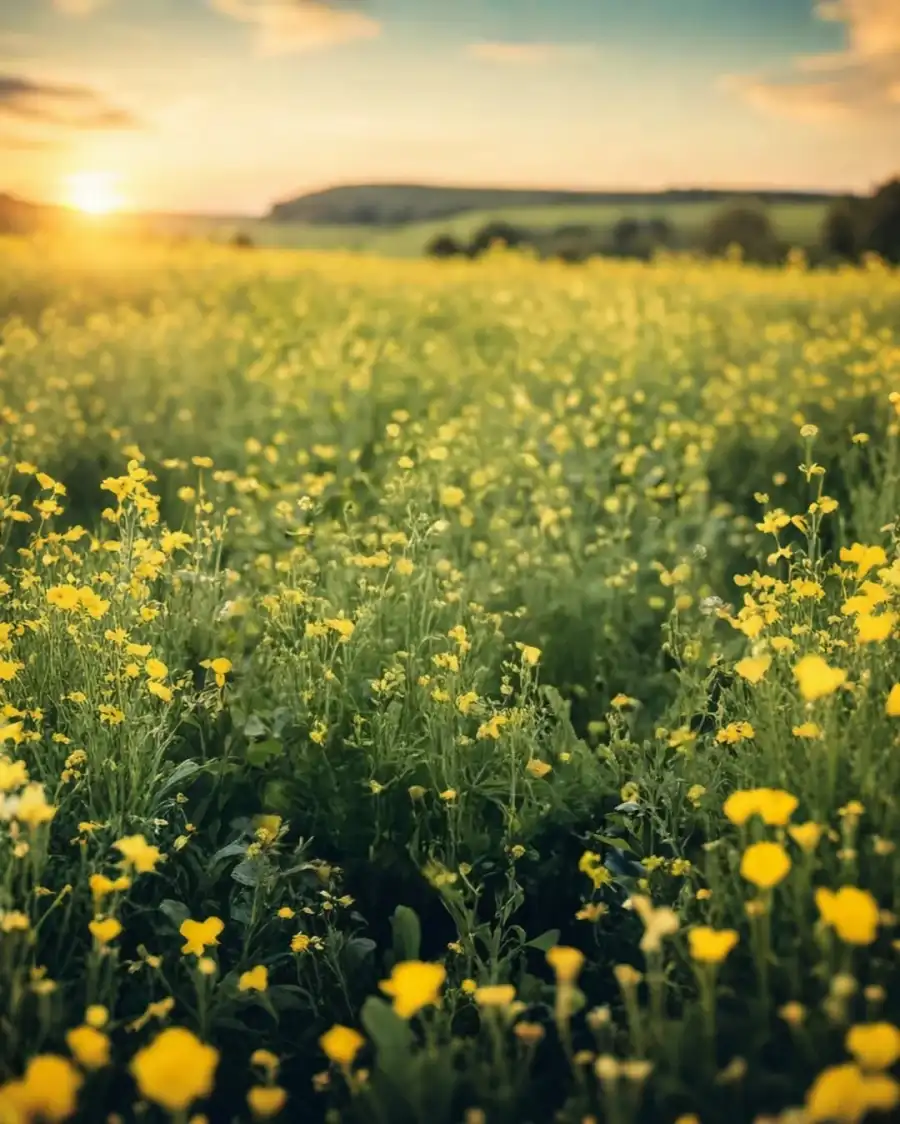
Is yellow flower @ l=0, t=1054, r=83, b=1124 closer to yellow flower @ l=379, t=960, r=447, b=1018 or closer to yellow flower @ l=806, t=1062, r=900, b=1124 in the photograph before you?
yellow flower @ l=379, t=960, r=447, b=1018

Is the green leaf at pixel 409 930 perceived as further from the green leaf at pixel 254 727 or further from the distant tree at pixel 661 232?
the distant tree at pixel 661 232

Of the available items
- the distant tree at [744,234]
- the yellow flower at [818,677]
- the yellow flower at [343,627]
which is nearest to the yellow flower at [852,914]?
the yellow flower at [818,677]

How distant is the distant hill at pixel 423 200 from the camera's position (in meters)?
9.14

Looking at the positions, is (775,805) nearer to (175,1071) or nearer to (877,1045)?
(877,1045)

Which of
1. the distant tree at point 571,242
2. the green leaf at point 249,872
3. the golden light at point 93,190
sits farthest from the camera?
the distant tree at point 571,242

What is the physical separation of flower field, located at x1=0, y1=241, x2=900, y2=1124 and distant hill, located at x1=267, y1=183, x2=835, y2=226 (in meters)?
5.00

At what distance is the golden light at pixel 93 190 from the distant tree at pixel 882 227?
29.4 feet

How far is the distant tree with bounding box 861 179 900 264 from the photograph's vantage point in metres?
11.8

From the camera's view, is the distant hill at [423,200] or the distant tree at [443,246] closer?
the distant hill at [423,200]

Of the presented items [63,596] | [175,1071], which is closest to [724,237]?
[63,596]

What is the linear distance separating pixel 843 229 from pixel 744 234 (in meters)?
3.13

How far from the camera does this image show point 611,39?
548cm

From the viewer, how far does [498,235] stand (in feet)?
59.5

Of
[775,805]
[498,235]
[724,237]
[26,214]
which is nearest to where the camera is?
[775,805]
